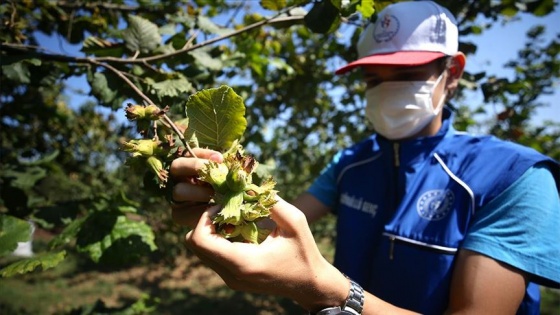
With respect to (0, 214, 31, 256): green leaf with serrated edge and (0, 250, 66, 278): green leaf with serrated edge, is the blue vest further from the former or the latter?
(0, 214, 31, 256): green leaf with serrated edge

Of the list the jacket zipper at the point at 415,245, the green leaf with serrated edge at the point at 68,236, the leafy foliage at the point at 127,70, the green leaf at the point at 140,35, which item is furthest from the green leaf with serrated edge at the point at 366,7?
the green leaf with serrated edge at the point at 68,236

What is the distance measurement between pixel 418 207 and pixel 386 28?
104 cm

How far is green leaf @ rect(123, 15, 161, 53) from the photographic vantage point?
162 centimetres

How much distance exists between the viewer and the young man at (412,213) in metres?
0.94

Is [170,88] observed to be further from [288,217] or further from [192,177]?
[288,217]

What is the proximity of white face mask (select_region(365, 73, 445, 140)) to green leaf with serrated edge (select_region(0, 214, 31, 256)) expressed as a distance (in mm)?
1997

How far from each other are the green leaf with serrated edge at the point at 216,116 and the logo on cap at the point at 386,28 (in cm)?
131

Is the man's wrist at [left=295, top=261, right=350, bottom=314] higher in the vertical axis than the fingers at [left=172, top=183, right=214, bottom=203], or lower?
lower

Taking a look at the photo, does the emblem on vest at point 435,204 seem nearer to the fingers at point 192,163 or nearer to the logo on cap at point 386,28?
the logo on cap at point 386,28

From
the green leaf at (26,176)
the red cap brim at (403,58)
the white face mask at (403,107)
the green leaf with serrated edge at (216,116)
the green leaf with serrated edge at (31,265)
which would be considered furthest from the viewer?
the green leaf at (26,176)

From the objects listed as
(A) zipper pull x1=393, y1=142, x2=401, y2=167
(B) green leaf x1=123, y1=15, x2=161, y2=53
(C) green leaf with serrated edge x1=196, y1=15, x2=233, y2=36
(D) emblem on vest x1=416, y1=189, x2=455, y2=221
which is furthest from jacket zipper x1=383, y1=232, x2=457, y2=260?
(B) green leaf x1=123, y1=15, x2=161, y2=53

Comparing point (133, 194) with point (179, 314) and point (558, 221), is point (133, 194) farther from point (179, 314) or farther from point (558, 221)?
point (558, 221)

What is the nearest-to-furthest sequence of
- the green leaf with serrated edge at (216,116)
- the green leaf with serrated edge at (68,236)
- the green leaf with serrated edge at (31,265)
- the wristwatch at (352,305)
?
the green leaf with serrated edge at (216,116) < the wristwatch at (352,305) < the green leaf with serrated edge at (31,265) < the green leaf with serrated edge at (68,236)

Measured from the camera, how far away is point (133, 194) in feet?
26.8
